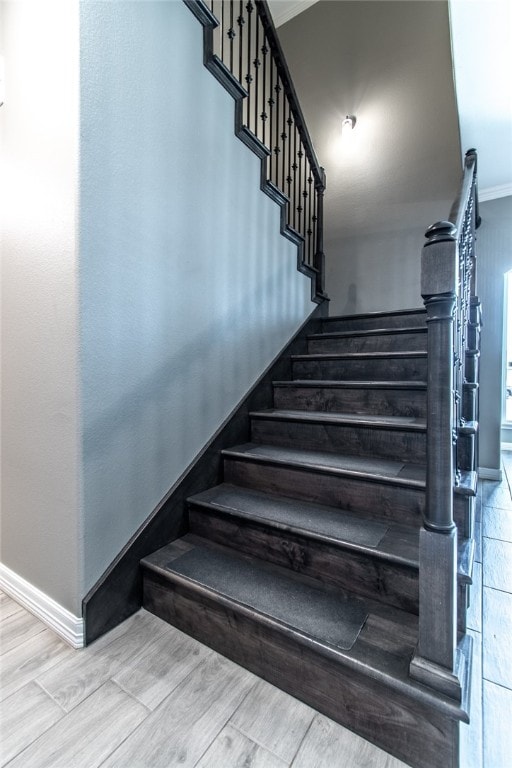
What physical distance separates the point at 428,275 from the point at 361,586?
98 cm

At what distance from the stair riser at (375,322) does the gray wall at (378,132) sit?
796mm

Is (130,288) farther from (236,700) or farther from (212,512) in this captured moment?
(236,700)

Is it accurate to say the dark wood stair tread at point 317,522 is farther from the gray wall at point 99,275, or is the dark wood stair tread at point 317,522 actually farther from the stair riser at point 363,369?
the stair riser at point 363,369

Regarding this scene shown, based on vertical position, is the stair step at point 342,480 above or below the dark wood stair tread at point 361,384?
below

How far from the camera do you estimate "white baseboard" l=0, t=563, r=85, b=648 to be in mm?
1190

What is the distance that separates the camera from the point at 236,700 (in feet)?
3.32

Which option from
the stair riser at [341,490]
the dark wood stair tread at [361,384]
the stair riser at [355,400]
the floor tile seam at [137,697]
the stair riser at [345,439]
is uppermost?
the dark wood stair tread at [361,384]

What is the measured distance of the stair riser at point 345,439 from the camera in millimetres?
1546

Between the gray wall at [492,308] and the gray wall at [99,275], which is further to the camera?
the gray wall at [492,308]

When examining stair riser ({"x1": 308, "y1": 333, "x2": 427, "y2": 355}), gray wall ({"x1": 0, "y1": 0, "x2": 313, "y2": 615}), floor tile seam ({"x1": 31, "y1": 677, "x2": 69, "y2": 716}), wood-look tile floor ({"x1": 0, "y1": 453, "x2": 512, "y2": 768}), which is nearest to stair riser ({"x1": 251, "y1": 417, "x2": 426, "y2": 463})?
gray wall ({"x1": 0, "y1": 0, "x2": 313, "y2": 615})

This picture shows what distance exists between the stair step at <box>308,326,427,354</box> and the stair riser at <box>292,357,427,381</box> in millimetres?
241

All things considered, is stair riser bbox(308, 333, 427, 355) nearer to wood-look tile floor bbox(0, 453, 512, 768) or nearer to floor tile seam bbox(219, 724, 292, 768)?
wood-look tile floor bbox(0, 453, 512, 768)

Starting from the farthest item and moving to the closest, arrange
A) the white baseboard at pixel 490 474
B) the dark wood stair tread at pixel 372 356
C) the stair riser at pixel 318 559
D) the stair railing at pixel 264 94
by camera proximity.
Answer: the white baseboard at pixel 490 474
the dark wood stair tread at pixel 372 356
the stair railing at pixel 264 94
the stair riser at pixel 318 559

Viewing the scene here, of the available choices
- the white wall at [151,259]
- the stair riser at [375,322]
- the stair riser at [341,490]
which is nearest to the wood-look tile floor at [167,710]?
the white wall at [151,259]
